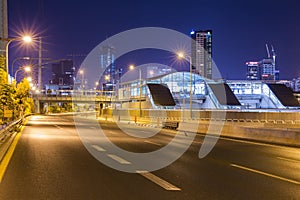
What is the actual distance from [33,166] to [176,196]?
5.81 metres

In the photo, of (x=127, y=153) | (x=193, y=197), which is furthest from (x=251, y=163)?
(x=193, y=197)

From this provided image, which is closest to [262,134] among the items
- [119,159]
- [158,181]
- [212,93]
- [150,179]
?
[119,159]

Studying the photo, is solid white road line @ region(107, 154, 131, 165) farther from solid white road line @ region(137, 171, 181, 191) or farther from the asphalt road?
solid white road line @ region(137, 171, 181, 191)

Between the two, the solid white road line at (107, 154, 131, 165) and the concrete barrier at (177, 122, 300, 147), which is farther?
the concrete barrier at (177, 122, 300, 147)

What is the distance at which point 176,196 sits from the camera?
8.16 metres

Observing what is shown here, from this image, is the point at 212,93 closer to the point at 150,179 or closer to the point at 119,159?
the point at 119,159

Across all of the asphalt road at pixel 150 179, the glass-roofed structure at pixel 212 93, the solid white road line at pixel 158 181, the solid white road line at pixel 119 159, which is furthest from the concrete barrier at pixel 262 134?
the glass-roofed structure at pixel 212 93

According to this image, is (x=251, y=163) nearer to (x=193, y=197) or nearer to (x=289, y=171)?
(x=289, y=171)

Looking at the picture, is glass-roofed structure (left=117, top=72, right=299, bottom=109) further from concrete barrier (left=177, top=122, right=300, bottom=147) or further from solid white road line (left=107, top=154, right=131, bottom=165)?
solid white road line (left=107, top=154, right=131, bottom=165)

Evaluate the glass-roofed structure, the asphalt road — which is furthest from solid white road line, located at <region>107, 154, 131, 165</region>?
the glass-roofed structure

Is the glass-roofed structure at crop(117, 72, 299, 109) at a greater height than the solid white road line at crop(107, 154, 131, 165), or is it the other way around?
the glass-roofed structure at crop(117, 72, 299, 109)

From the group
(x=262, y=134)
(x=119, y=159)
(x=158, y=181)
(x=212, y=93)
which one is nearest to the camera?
(x=158, y=181)

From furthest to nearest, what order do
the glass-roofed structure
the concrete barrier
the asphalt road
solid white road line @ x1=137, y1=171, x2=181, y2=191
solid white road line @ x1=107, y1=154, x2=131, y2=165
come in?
the glass-roofed structure → the concrete barrier → solid white road line @ x1=107, y1=154, x2=131, y2=165 → solid white road line @ x1=137, y1=171, x2=181, y2=191 → the asphalt road

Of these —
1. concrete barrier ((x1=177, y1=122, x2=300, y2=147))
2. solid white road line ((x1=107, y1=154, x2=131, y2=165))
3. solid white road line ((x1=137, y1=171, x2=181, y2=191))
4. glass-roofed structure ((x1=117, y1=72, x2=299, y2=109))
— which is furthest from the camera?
glass-roofed structure ((x1=117, y1=72, x2=299, y2=109))
